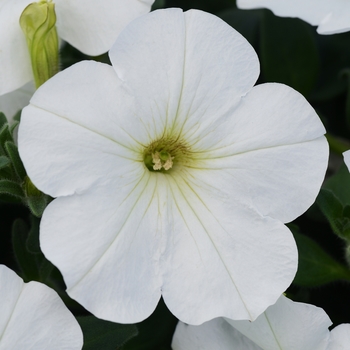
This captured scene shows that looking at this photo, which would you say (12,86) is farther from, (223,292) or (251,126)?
(223,292)

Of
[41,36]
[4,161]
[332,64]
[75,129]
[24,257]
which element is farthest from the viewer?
[332,64]

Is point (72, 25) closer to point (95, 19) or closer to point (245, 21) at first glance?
point (95, 19)

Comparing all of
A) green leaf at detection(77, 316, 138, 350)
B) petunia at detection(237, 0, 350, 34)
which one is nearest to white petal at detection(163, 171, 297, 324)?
green leaf at detection(77, 316, 138, 350)

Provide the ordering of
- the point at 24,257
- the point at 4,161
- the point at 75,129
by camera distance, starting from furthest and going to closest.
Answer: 1. the point at 24,257
2. the point at 4,161
3. the point at 75,129

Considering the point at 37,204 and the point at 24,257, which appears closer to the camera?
the point at 37,204

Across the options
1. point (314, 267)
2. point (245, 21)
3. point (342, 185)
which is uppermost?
point (245, 21)

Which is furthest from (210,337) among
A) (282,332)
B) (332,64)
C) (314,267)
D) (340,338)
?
→ (332,64)

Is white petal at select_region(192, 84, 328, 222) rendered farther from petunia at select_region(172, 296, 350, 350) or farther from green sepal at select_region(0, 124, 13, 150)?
green sepal at select_region(0, 124, 13, 150)
